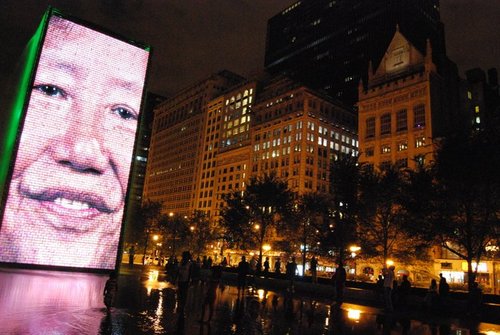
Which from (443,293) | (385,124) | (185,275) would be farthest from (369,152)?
(185,275)

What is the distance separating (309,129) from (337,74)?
51.7m

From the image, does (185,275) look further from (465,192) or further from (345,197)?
(345,197)

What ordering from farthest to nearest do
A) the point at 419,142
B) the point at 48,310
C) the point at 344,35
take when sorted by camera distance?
1. the point at 344,35
2. the point at 419,142
3. the point at 48,310

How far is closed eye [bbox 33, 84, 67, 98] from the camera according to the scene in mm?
34594

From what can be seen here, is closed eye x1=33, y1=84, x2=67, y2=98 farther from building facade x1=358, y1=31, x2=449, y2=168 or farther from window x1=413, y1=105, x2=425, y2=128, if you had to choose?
window x1=413, y1=105, x2=425, y2=128

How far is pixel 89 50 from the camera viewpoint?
37344mm

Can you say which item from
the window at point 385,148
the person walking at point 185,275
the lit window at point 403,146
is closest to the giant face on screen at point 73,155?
the person walking at point 185,275

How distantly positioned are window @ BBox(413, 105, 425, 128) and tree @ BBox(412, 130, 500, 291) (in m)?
59.6

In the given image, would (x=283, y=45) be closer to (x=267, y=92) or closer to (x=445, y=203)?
(x=267, y=92)

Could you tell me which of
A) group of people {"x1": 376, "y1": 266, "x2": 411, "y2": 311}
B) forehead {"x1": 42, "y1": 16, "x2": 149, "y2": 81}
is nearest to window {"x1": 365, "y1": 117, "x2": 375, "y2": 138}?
forehead {"x1": 42, "y1": 16, "x2": 149, "y2": 81}

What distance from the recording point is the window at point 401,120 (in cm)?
8788

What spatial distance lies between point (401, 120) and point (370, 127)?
797 cm

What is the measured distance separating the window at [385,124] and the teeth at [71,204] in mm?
72308

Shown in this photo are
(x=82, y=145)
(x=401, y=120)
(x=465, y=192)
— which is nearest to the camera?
(x=465, y=192)
